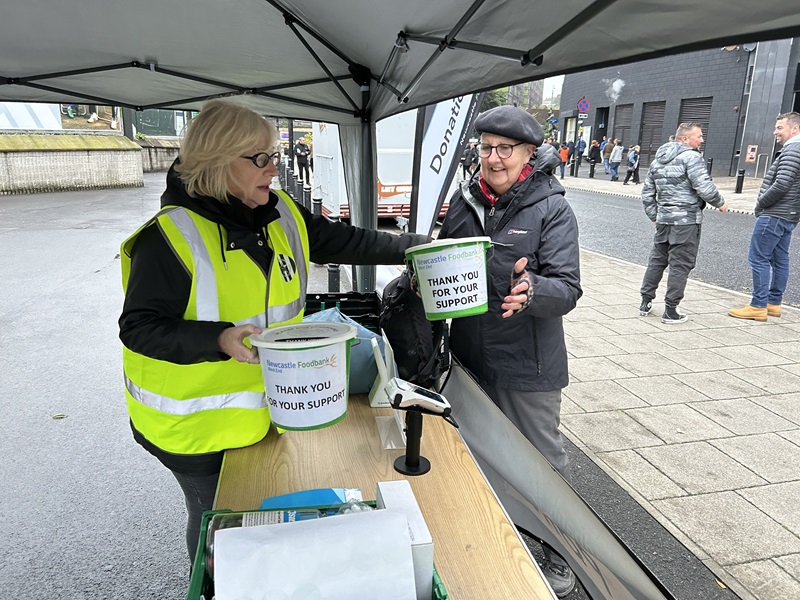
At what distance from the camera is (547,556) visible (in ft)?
8.62

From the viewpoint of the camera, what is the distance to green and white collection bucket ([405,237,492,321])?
198 centimetres

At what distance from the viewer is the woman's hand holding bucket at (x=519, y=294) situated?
2.00 metres

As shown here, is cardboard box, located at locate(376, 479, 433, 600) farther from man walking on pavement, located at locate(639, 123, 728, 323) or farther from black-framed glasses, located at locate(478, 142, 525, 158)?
man walking on pavement, located at locate(639, 123, 728, 323)

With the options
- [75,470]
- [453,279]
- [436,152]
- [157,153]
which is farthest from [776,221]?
[157,153]

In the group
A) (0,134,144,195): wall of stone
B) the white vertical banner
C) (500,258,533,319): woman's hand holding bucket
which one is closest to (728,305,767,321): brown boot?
the white vertical banner

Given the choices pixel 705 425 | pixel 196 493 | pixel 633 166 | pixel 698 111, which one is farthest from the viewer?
pixel 698 111

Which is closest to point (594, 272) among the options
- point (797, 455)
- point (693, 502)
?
point (797, 455)

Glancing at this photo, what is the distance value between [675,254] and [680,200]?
55 centimetres

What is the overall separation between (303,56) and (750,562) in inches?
133

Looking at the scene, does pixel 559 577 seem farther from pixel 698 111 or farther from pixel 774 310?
pixel 698 111

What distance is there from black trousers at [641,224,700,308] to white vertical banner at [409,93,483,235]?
229 centimetres

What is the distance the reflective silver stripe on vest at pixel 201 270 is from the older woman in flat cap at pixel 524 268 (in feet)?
3.59

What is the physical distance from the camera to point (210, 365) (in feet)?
5.89

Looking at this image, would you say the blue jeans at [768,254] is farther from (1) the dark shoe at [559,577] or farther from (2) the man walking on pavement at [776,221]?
(1) the dark shoe at [559,577]
